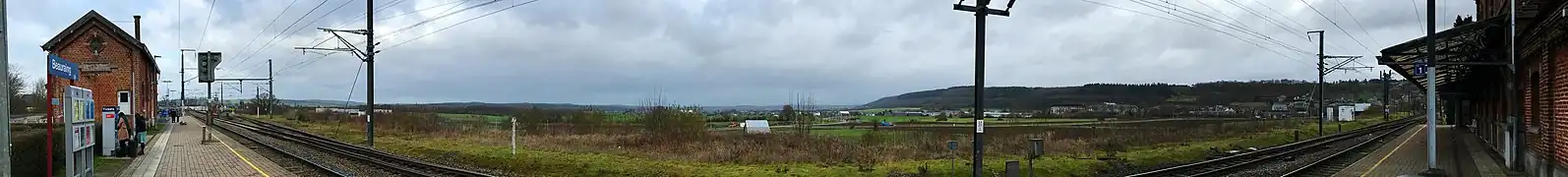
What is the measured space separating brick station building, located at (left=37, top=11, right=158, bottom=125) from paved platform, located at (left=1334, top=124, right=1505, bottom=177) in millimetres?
35097

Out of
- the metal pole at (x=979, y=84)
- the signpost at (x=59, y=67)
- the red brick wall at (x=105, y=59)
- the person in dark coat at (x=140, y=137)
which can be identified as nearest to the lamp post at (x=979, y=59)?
the metal pole at (x=979, y=84)

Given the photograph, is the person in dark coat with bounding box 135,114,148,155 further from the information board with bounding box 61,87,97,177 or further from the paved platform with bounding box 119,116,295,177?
the information board with bounding box 61,87,97,177

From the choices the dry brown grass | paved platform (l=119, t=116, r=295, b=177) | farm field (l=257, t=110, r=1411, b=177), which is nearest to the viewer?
paved platform (l=119, t=116, r=295, b=177)

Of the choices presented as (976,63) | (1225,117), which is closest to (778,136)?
(976,63)

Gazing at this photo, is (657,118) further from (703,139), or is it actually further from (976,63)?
(976,63)

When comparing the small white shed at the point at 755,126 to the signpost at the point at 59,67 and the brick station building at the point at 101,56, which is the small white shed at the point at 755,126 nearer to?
the brick station building at the point at 101,56

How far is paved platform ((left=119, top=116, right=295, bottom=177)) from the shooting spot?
15891 mm

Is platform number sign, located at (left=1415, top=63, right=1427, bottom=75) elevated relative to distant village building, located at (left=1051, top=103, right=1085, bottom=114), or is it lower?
elevated

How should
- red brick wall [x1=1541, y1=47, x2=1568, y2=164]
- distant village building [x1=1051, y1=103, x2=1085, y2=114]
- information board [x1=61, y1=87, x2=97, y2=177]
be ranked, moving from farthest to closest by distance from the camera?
distant village building [x1=1051, y1=103, x2=1085, y2=114] → red brick wall [x1=1541, y1=47, x2=1568, y2=164] → information board [x1=61, y1=87, x2=97, y2=177]

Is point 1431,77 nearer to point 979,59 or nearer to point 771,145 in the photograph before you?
point 979,59

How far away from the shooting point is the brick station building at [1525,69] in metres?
12.1

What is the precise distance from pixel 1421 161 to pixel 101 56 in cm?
3879

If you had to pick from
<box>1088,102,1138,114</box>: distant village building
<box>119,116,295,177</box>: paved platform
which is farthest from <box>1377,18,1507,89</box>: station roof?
<box>1088,102,1138,114</box>: distant village building

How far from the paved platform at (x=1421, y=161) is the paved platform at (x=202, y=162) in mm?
17699
